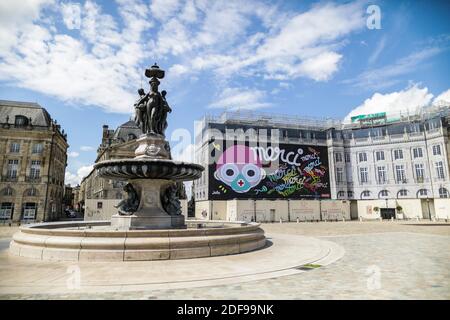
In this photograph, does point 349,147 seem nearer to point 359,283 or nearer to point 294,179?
point 294,179

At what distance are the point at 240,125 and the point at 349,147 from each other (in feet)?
72.9

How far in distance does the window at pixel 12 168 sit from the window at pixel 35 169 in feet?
6.17

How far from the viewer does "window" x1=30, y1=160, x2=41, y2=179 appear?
131ft

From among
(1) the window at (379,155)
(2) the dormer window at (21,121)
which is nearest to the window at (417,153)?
(1) the window at (379,155)

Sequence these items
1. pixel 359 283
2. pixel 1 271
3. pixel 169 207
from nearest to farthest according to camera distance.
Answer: pixel 359 283
pixel 1 271
pixel 169 207

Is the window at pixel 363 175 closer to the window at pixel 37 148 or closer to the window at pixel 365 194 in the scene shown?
the window at pixel 365 194

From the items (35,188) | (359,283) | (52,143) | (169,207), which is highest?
(52,143)

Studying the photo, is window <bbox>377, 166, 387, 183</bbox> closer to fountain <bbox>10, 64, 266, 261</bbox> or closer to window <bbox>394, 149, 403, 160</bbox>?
window <bbox>394, 149, 403, 160</bbox>

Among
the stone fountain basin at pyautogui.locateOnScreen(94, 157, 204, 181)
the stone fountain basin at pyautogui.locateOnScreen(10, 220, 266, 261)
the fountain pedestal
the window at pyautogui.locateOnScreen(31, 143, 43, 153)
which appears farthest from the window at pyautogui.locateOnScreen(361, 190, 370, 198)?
the window at pyautogui.locateOnScreen(31, 143, 43, 153)

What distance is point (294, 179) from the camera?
48250 millimetres

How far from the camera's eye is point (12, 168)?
39.2m

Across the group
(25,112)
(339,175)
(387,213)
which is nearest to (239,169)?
(339,175)
